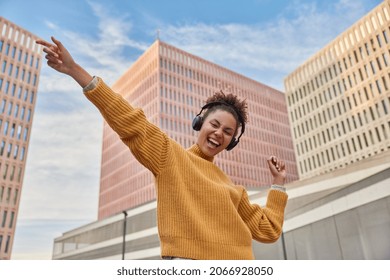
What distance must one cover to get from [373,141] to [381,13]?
1510 centimetres

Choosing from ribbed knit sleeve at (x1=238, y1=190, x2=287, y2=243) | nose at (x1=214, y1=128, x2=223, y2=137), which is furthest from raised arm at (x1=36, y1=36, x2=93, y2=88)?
ribbed knit sleeve at (x1=238, y1=190, x2=287, y2=243)

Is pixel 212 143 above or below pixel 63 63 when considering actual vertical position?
below

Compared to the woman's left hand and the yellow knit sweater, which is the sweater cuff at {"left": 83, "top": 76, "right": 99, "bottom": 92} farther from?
the woman's left hand

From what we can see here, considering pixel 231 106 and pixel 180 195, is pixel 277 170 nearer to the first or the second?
pixel 231 106

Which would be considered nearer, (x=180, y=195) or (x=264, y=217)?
(x=180, y=195)

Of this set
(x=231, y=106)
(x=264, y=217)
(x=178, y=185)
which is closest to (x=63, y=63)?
(x=178, y=185)

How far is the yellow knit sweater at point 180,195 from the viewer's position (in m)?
1.53

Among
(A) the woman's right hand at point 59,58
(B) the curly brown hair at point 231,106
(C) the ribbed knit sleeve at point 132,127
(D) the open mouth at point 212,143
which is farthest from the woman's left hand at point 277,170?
(A) the woman's right hand at point 59,58

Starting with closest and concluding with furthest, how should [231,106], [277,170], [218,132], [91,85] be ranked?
[91,85], [218,132], [231,106], [277,170]

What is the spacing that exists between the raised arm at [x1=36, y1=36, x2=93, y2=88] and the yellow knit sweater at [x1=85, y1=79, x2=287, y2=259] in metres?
0.09

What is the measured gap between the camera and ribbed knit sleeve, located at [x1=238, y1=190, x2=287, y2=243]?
78.7 inches

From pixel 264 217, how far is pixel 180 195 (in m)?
0.70

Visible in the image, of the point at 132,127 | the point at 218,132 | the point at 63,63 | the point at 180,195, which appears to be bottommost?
the point at 180,195

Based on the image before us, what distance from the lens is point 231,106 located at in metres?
1.99
